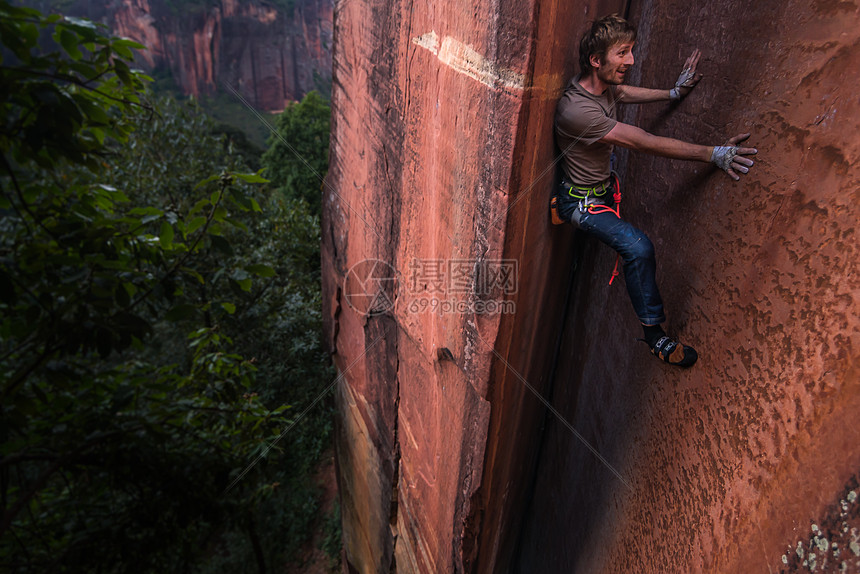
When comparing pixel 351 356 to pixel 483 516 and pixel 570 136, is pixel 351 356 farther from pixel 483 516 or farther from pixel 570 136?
pixel 570 136

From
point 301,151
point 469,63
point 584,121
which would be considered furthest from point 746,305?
point 301,151

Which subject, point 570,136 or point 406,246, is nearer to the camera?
point 570,136

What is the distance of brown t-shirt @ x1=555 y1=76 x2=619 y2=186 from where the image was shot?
1.74 metres

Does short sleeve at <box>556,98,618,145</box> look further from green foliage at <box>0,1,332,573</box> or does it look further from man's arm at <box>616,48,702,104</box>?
green foliage at <box>0,1,332,573</box>

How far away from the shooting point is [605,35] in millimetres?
1688

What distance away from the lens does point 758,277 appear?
1403 millimetres

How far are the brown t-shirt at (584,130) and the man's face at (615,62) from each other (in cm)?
8

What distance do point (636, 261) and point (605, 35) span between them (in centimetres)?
81

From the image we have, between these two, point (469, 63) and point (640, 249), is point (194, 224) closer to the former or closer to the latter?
point (469, 63)

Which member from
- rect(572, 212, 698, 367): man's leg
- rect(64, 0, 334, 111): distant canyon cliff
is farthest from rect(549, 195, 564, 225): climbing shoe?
rect(64, 0, 334, 111): distant canyon cliff

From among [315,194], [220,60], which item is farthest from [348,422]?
[220,60]

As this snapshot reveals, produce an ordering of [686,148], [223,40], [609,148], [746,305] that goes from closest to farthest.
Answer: [746,305]
[686,148]
[609,148]
[223,40]

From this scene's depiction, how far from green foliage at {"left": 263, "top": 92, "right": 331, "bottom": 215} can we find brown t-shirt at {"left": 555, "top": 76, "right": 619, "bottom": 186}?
11.3m

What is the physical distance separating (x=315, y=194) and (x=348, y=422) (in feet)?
31.3
